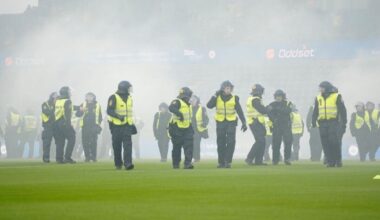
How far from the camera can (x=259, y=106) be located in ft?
78.3

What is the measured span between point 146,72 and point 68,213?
3939cm

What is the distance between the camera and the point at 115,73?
4959 centimetres

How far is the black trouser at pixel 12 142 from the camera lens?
40700 mm

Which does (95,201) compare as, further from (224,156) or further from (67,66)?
(67,66)

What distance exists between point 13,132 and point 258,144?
18.9m

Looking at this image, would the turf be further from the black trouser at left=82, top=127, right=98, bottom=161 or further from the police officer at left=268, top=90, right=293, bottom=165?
the black trouser at left=82, top=127, right=98, bottom=161

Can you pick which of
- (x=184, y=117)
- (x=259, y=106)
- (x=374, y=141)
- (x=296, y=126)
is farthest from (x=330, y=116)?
(x=374, y=141)

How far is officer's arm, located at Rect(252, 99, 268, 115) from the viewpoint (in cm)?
2373

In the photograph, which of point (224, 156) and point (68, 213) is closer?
point (68, 213)

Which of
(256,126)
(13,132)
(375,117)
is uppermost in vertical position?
(375,117)

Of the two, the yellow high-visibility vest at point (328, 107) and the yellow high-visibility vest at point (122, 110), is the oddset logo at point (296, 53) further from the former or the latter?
the yellow high-visibility vest at point (122, 110)

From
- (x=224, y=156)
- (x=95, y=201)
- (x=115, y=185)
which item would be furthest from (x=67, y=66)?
(x=95, y=201)

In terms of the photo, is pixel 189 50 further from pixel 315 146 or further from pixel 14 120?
pixel 315 146

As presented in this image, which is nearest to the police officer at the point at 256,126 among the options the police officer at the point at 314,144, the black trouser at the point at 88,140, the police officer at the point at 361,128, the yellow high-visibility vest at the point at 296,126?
the black trouser at the point at 88,140
